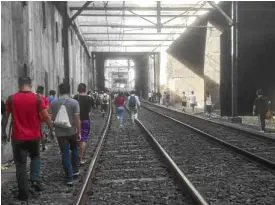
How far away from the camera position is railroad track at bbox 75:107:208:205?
5949 millimetres

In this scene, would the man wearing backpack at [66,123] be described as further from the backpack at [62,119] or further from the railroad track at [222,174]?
the railroad track at [222,174]

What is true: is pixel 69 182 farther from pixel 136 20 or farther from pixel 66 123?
pixel 136 20

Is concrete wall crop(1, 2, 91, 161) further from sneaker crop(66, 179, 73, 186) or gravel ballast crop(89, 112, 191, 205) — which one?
sneaker crop(66, 179, 73, 186)

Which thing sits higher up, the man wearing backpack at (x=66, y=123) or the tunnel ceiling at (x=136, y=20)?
the tunnel ceiling at (x=136, y=20)

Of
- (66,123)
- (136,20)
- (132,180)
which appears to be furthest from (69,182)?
(136,20)

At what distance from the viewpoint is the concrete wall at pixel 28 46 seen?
30.6ft

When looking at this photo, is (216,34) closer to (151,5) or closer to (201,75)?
(151,5)

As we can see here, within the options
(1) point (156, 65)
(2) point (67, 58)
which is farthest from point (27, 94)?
(1) point (156, 65)

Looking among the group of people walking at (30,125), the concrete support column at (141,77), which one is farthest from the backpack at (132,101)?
the concrete support column at (141,77)

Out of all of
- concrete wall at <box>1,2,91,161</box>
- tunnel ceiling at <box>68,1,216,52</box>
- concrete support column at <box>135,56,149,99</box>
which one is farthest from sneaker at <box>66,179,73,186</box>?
concrete support column at <box>135,56,149,99</box>

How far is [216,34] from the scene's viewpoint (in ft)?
91.2

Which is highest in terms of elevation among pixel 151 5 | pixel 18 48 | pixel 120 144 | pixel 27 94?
pixel 151 5

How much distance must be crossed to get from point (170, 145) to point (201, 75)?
27.2m

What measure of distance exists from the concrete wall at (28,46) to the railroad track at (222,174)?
4466 millimetres
